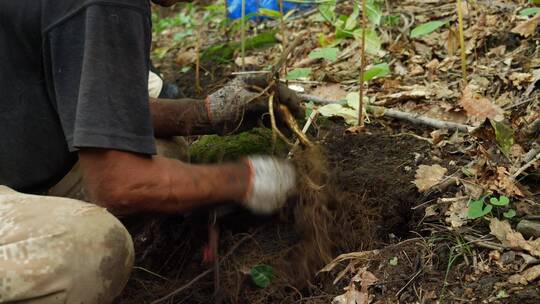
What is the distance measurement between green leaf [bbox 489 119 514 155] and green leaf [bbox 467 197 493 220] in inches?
11.2

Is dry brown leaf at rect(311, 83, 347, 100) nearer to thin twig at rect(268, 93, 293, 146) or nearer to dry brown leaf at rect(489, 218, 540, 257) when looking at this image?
thin twig at rect(268, 93, 293, 146)

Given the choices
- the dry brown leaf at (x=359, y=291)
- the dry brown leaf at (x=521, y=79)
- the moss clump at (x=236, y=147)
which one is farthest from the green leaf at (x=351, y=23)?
the dry brown leaf at (x=359, y=291)

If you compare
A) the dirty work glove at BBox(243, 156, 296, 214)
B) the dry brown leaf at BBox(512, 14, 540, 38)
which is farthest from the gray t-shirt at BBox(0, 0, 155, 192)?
the dry brown leaf at BBox(512, 14, 540, 38)

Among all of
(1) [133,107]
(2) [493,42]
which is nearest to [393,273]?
(1) [133,107]

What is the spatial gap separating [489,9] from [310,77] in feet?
3.38

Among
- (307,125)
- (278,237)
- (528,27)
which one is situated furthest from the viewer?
(528,27)

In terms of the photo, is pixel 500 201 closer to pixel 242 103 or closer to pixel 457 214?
pixel 457 214

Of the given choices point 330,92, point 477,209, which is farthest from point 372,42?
point 477,209

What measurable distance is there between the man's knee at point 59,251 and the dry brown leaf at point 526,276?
1.15 meters

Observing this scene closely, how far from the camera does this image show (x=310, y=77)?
3.80 meters

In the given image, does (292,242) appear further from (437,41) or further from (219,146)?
(437,41)

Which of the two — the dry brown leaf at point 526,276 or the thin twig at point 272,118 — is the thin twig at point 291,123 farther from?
the dry brown leaf at point 526,276

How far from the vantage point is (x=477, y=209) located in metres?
2.22

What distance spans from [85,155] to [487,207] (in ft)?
4.10
